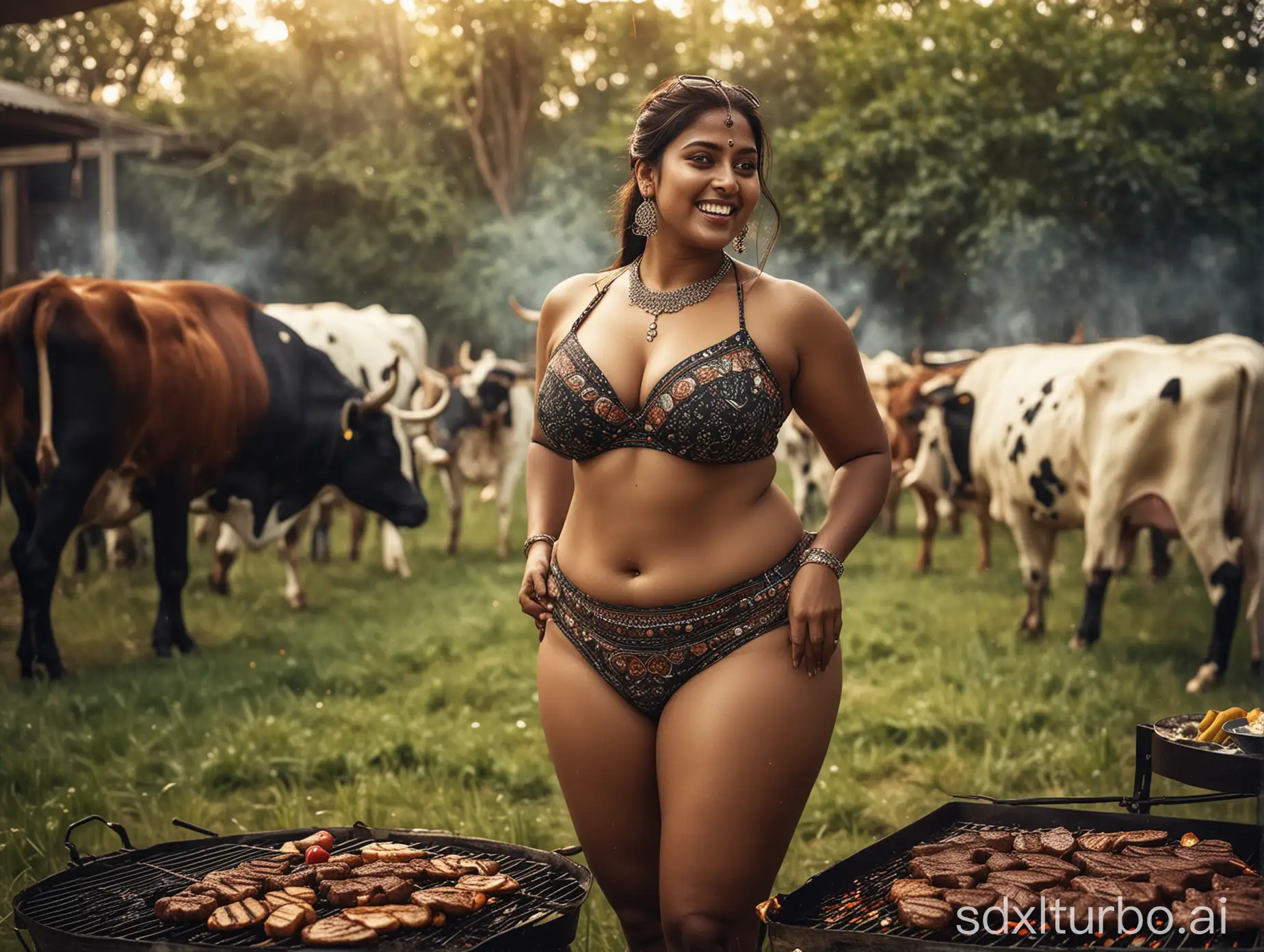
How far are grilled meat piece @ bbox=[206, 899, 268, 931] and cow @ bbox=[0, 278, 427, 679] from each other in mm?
4271

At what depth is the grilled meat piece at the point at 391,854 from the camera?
3.13 metres

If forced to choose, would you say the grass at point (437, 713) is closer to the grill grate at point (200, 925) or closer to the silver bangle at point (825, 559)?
the grill grate at point (200, 925)

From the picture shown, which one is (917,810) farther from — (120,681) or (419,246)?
(419,246)

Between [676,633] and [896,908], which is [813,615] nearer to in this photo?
[676,633]

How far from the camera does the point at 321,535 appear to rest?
11211 mm

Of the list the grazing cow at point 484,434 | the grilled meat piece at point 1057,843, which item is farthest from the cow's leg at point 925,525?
the grilled meat piece at point 1057,843

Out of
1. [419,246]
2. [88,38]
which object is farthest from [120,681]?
[419,246]

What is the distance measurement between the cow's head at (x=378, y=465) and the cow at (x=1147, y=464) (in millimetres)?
3835

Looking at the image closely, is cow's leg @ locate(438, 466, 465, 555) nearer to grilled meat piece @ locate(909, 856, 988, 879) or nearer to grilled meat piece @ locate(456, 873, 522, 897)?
grilled meat piece @ locate(456, 873, 522, 897)

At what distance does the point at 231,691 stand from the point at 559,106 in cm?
1360

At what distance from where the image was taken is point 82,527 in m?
7.43

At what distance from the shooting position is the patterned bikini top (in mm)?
2656

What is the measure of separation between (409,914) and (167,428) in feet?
17.0

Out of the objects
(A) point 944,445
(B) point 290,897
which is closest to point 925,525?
(A) point 944,445
